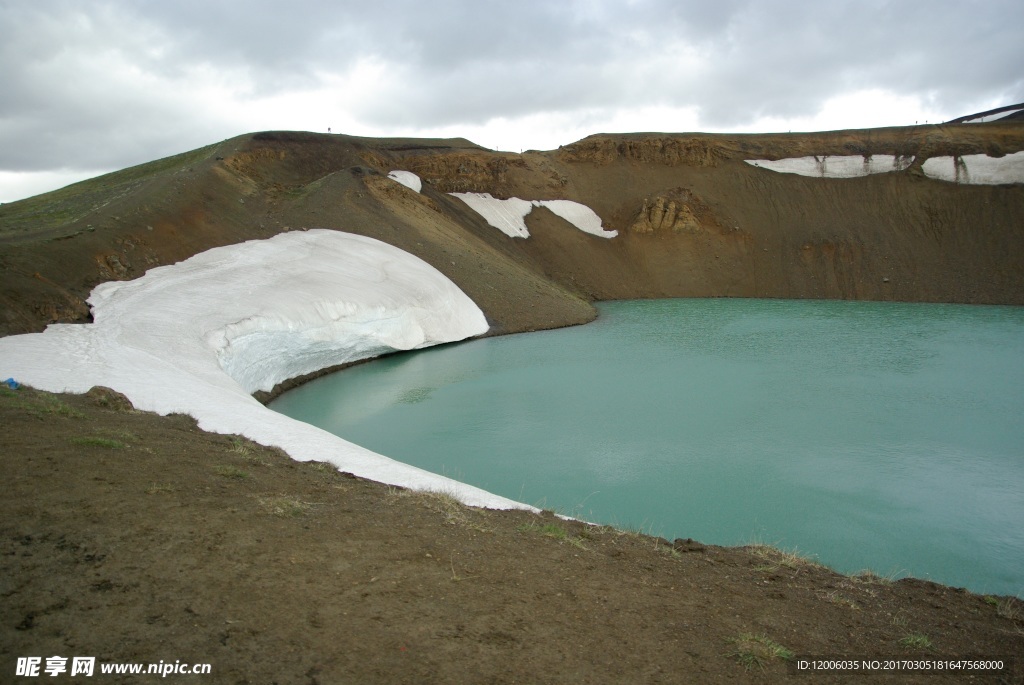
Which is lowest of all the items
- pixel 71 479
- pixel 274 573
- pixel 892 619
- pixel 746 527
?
pixel 746 527

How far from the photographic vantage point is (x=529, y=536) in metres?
6.59

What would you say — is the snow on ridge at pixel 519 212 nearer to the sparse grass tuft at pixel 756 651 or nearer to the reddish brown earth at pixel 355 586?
the reddish brown earth at pixel 355 586

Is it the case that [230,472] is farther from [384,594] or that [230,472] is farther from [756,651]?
[756,651]

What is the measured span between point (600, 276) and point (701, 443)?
2701 cm

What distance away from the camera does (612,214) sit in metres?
44.1

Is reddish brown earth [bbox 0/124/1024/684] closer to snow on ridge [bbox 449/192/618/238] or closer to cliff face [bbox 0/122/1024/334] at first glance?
cliff face [bbox 0/122/1024/334]

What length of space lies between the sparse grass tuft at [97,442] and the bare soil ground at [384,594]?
3cm

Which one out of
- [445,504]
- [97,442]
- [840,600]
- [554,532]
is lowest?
[840,600]

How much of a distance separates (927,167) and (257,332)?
43398 mm

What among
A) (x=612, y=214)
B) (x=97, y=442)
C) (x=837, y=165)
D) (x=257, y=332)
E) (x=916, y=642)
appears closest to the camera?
(x=916, y=642)

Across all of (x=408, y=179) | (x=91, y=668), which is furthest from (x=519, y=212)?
(x=91, y=668)

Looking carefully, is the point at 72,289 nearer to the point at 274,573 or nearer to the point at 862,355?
the point at 274,573

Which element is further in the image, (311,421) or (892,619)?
(311,421)

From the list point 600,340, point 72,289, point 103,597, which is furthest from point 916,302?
point 103,597
